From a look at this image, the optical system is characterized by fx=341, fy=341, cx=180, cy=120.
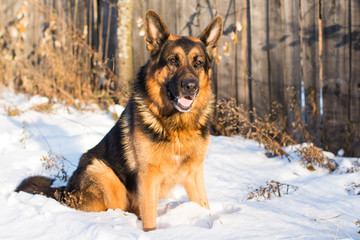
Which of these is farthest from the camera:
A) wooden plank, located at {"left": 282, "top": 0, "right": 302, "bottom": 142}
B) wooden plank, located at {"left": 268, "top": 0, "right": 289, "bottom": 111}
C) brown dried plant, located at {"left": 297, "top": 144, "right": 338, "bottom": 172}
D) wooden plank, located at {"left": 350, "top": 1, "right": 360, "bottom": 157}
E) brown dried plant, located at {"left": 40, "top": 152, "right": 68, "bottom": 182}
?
wooden plank, located at {"left": 268, "top": 0, "right": 289, "bottom": 111}

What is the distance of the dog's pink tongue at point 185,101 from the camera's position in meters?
3.12

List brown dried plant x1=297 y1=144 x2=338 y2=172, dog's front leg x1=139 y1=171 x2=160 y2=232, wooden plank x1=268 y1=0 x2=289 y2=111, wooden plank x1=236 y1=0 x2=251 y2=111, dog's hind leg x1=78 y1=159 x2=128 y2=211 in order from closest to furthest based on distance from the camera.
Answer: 1. dog's front leg x1=139 y1=171 x2=160 y2=232
2. dog's hind leg x1=78 y1=159 x2=128 y2=211
3. brown dried plant x1=297 y1=144 x2=338 y2=172
4. wooden plank x1=268 y1=0 x2=289 y2=111
5. wooden plank x1=236 y1=0 x2=251 y2=111

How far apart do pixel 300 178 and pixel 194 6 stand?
3604 millimetres

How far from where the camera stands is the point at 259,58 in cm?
566

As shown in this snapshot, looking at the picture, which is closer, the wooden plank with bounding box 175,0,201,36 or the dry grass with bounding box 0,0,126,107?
the wooden plank with bounding box 175,0,201,36

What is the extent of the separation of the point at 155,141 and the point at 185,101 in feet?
1.55

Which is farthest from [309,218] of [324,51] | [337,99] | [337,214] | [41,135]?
[41,135]

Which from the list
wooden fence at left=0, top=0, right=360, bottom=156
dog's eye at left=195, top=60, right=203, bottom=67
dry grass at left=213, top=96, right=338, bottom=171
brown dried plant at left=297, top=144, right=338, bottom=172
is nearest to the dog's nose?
dog's eye at left=195, top=60, right=203, bottom=67

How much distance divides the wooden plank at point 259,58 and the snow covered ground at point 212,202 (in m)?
0.74

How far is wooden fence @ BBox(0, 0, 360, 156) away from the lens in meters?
4.90

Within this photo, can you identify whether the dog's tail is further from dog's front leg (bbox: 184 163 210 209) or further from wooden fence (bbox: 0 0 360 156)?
wooden fence (bbox: 0 0 360 156)

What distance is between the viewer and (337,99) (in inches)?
197

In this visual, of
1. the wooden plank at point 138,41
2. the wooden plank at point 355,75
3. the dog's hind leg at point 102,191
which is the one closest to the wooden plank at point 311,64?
the wooden plank at point 355,75

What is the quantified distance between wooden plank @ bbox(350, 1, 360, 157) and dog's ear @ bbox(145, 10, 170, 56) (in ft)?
9.88
